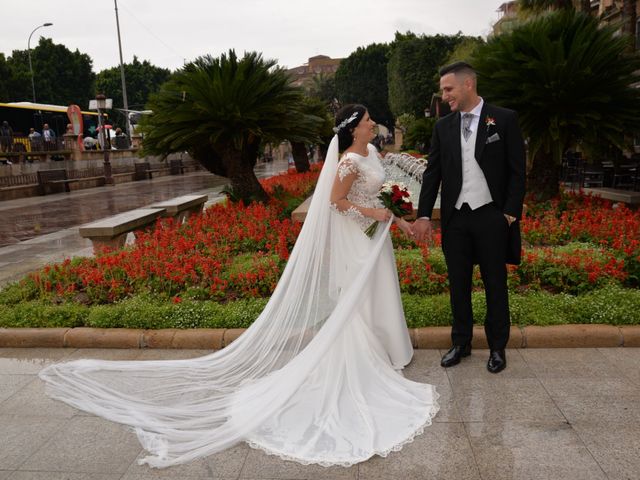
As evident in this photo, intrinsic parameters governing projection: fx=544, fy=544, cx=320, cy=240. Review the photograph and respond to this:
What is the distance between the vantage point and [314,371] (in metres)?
4.23

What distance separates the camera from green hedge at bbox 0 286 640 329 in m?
5.22

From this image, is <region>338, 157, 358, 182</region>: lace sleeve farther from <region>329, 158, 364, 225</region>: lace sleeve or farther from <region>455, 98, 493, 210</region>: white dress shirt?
<region>455, 98, 493, 210</region>: white dress shirt

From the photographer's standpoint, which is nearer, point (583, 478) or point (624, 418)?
point (583, 478)

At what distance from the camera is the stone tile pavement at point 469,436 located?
322 cm

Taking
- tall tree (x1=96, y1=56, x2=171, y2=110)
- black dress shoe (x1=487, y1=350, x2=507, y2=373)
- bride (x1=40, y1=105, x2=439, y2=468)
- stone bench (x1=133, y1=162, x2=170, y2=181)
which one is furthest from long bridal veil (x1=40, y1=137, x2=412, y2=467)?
tall tree (x1=96, y1=56, x2=171, y2=110)

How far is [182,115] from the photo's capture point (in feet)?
34.6

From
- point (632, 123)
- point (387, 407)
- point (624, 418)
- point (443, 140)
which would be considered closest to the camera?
point (624, 418)

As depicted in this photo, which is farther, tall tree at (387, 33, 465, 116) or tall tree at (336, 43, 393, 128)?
tall tree at (336, 43, 393, 128)

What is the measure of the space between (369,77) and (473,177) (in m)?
80.0

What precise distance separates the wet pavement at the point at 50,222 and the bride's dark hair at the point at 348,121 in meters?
6.14

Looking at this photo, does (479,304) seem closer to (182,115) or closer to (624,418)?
(624,418)

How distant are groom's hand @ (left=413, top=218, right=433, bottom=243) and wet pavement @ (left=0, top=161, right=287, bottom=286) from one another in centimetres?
651

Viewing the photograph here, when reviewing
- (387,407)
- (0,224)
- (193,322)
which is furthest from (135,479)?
(0,224)

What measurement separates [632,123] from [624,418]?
23.7 feet
